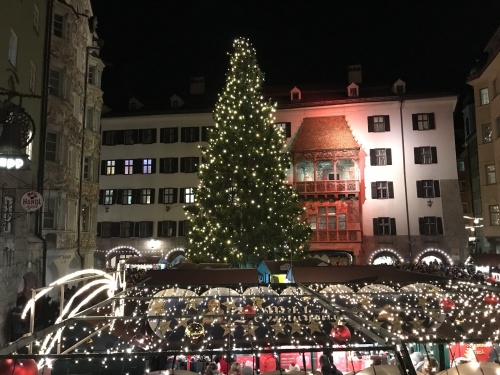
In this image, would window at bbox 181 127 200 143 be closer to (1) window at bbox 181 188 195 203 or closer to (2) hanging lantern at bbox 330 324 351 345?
(1) window at bbox 181 188 195 203

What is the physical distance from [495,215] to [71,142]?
3062cm

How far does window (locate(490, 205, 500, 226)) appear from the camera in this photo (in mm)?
32938

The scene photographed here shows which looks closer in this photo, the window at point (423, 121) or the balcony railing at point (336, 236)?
the balcony railing at point (336, 236)

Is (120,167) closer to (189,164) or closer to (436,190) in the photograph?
(189,164)

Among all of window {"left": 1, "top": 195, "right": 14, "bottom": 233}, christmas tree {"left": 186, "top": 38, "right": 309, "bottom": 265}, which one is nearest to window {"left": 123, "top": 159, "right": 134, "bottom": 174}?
christmas tree {"left": 186, "top": 38, "right": 309, "bottom": 265}

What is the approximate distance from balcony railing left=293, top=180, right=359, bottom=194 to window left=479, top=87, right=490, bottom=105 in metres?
12.1

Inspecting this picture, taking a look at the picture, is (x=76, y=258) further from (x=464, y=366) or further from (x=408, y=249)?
(x=408, y=249)

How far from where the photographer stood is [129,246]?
42.1m

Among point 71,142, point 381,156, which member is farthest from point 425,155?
point 71,142

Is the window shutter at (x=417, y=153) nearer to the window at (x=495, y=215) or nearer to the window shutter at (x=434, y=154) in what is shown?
the window shutter at (x=434, y=154)

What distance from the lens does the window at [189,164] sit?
4256cm

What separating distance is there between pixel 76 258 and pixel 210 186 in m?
9.07

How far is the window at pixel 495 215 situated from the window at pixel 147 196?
2953 centimetres

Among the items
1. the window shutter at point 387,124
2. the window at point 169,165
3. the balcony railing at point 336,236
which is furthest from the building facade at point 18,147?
the window shutter at point 387,124
